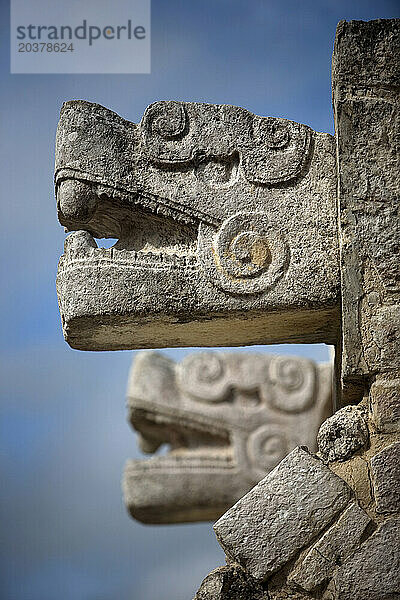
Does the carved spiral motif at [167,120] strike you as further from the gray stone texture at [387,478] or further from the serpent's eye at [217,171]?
the gray stone texture at [387,478]

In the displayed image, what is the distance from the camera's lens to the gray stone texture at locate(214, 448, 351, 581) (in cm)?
223

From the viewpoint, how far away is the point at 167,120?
2.49 metres

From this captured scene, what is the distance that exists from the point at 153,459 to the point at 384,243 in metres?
3.46

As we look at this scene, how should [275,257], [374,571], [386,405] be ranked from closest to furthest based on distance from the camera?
1. [374,571]
2. [386,405]
3. [275,257]

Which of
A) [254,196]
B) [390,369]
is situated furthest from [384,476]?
[254,196]

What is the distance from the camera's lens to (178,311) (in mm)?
2396

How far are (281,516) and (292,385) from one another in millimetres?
3280

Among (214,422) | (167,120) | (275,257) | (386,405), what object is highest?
(167,120)

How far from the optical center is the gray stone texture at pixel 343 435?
2.32m

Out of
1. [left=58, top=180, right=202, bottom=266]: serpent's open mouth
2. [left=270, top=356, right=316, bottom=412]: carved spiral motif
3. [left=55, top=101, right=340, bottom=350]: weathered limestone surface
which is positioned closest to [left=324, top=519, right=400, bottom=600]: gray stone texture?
[left=55, top=101, right=340, bottom=350]: weathered limestone surface

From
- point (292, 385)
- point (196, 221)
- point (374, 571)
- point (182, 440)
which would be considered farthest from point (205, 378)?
point (374, 571)

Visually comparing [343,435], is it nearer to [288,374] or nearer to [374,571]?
[374,571]

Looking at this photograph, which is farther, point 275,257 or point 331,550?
point 275,257

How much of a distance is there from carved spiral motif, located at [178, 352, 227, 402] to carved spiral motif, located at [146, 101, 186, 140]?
3.26 m
